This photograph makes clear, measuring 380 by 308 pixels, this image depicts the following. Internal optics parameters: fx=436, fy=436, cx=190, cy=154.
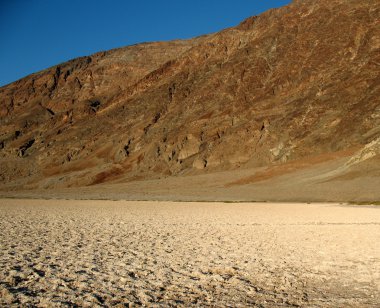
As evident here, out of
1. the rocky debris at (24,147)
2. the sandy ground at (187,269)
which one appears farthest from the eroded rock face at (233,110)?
the sandy ground at (187,269)

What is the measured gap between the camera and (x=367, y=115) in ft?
196

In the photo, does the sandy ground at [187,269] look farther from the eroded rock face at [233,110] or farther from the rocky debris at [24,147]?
the rocky debris at [24,147]

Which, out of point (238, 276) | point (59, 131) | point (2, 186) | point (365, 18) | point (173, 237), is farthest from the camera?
point (59, 131)

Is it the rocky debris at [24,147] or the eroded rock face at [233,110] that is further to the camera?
the rocky debris at [24,147]

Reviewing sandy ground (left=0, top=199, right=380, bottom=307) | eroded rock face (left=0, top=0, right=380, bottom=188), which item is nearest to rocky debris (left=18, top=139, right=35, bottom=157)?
eroded rock face (left=0, top=0, right=380, bottom=188)

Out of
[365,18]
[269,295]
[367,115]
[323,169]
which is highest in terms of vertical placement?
[365,18]

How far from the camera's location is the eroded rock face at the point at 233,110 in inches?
2520

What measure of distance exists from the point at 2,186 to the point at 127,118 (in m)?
26.9

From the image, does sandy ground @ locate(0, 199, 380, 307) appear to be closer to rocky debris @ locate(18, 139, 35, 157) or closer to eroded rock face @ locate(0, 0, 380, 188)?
eroded rock face @ locate(0, 0, 380, 188)

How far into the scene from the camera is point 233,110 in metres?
75.5

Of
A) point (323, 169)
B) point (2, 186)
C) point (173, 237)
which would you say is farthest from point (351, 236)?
point (2, 186)

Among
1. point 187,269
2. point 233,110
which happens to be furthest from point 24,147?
point 187,269

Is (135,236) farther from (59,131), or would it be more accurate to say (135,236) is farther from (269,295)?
(59,131)

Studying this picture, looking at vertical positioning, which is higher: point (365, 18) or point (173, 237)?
point (365, 18)
